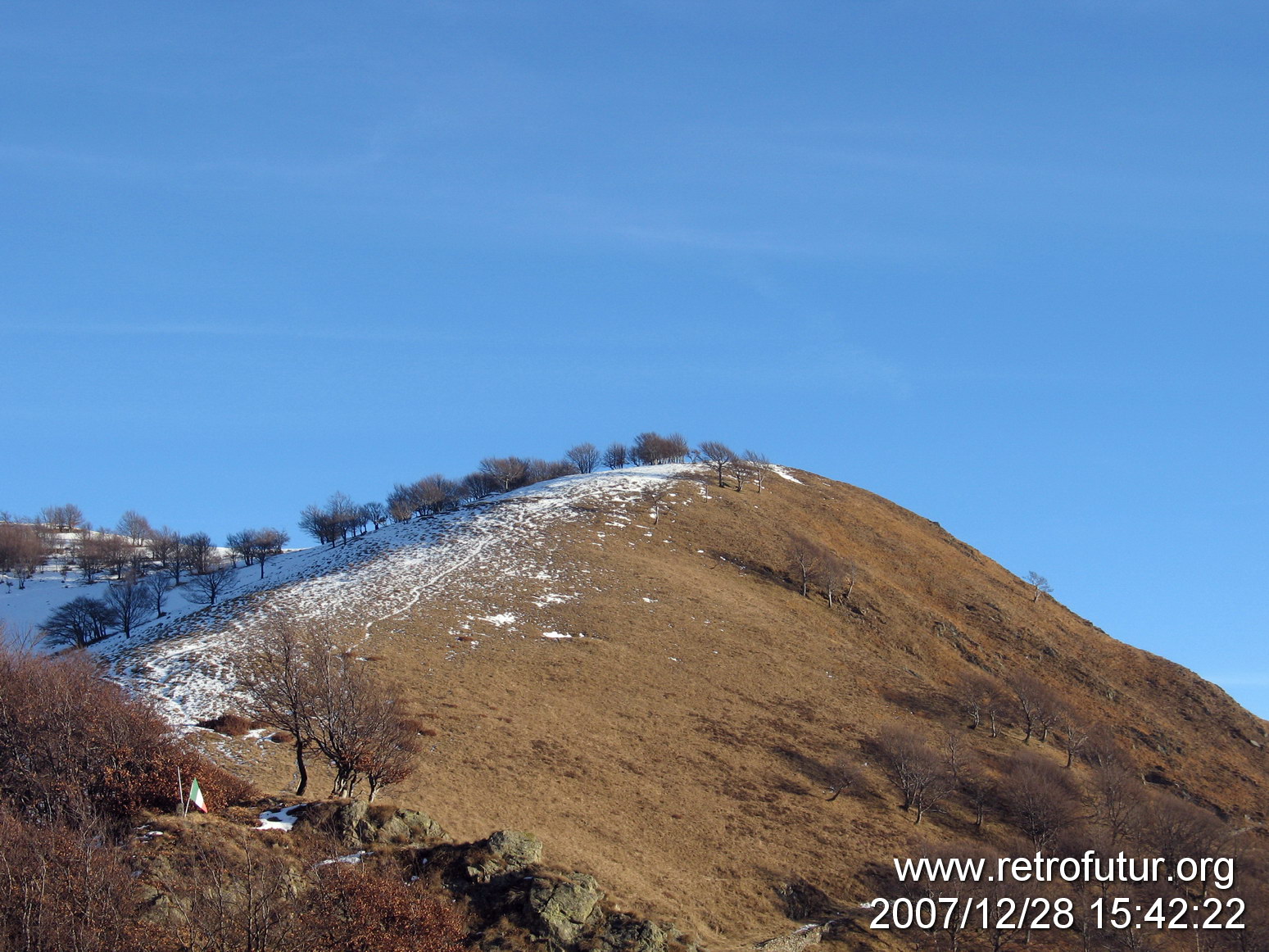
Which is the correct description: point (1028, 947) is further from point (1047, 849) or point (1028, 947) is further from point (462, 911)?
point (462, 911)

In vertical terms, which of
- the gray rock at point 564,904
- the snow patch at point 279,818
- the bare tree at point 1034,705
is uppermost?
the bare tree at point 1034,705

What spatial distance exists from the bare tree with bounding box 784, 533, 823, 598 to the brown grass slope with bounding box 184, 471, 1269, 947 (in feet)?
4.28

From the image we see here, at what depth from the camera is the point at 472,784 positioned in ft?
122

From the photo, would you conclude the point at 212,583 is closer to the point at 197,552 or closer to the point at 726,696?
the point at 197,552

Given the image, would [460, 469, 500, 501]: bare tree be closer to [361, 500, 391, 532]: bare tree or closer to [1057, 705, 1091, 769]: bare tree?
[361, 500, 391, 532]: bare tree

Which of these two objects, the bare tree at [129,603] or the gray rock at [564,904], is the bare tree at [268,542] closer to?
the bare tree at [129,603]

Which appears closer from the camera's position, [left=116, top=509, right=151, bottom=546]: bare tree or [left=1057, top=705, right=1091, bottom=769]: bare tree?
[left=1057, top=705, right=1091, bottom=769]: bare tree

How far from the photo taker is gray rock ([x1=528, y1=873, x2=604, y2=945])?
2372cm

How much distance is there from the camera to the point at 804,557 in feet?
259

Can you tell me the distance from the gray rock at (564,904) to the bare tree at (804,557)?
5113 centimetres

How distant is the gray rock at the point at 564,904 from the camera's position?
77.8 ft

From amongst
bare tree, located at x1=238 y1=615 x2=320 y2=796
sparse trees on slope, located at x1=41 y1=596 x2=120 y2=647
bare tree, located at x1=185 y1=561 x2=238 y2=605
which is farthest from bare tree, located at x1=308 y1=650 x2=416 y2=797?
sparse trees on slope, located at x1=41 y1=596 x2=120 y2=647

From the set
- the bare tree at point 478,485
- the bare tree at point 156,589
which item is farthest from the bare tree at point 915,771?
the bare tree at point 478,485
